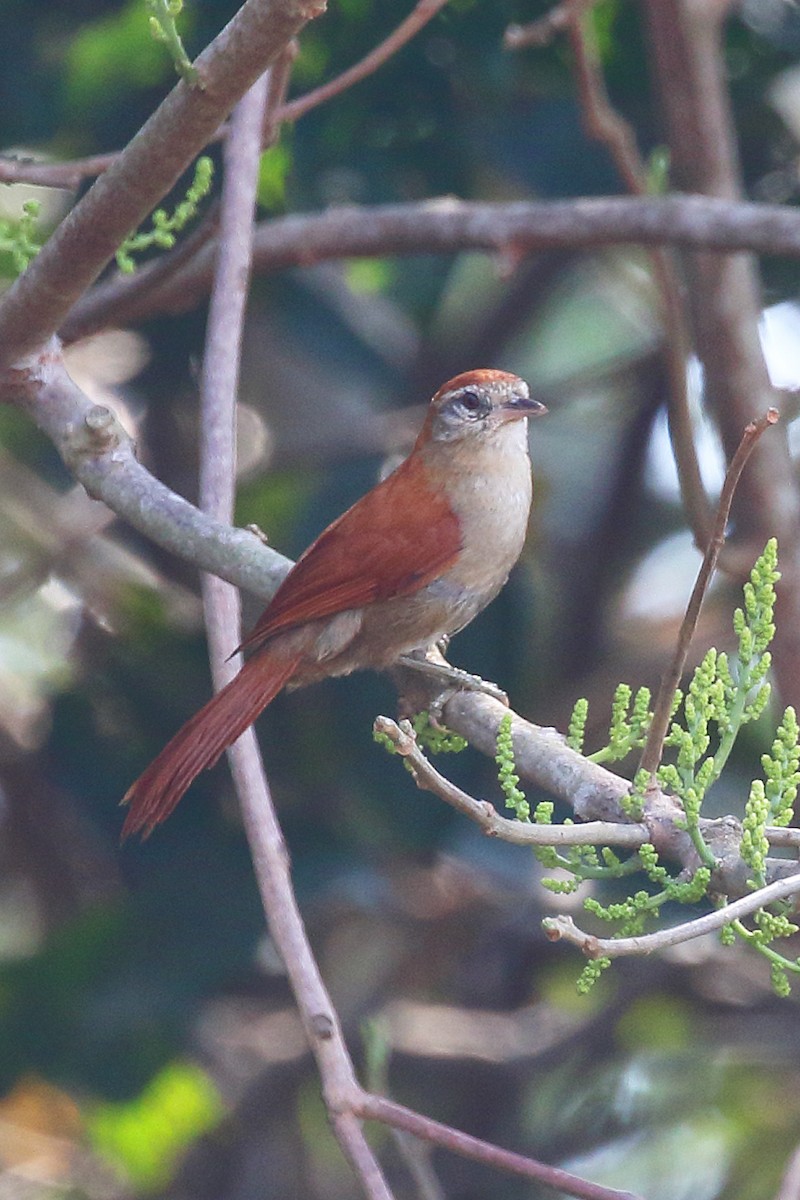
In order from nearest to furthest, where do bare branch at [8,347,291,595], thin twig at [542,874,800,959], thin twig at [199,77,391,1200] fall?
thin twig at [542,874,800,959] → thin twig at [199,77,391,1200] → bare branch at [8,347,291,595]

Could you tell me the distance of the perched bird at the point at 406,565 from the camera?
3346mm

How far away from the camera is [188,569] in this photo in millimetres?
4852

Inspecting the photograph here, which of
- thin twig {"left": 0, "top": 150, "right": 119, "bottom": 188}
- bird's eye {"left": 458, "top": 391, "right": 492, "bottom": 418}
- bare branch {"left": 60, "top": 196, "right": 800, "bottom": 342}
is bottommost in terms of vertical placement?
thin twig {"left": 0, "top": 150, "right": 119, "bottom": 188}

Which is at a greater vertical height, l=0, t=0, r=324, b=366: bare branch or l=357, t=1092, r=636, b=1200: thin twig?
l=0, t=0, r=324, b=366: bare branch

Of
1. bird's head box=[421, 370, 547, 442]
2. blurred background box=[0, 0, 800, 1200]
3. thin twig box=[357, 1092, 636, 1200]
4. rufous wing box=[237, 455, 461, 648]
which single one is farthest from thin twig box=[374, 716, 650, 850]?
blurred background box=[0, 0, 800, 1200]

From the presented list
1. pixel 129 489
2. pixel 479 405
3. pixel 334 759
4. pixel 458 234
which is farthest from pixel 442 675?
pixel 458 234

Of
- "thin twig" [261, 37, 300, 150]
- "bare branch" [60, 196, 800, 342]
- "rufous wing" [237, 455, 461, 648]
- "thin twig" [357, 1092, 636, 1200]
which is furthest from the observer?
"bare branch" [60, 196, 800, 342]

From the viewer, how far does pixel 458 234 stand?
170 inches

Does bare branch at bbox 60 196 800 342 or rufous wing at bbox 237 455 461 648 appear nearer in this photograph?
rufous wing at bbox 237 455 461 648

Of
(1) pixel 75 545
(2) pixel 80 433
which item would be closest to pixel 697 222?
(2) pixel 80 433

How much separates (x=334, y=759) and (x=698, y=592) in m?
2.63

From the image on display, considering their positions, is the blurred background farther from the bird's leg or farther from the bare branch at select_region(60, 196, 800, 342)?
the bird's leg

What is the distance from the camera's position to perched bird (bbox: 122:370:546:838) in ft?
11.0

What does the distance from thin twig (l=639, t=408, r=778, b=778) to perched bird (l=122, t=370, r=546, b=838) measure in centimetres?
119
